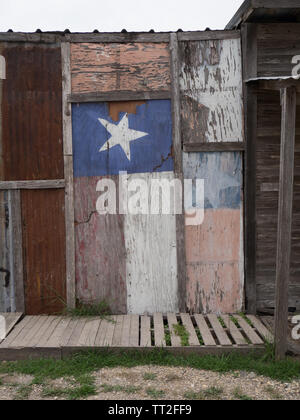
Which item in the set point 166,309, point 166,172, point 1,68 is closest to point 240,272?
point 166,309

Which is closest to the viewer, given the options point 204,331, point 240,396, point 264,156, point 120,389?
point 240,396

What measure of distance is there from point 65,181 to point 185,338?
2.59 m

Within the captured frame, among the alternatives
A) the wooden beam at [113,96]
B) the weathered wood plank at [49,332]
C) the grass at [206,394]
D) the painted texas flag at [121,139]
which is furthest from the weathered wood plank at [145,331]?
the wooden beam at [113,96]

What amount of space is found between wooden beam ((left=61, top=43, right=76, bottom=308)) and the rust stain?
1.86 ft

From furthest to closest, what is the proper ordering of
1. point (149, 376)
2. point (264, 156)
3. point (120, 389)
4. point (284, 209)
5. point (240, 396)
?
point (264, 156) < point (284, 209) < point (149, 376) < point (120, 389) < point (240, 396)

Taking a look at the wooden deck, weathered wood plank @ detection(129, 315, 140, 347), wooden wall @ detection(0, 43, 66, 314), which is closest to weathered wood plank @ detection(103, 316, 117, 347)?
the wooden deck

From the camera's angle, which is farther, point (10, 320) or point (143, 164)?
point (143, 164)

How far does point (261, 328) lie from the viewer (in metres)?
5.09

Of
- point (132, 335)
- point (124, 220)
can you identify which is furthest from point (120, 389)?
point (124, 220)

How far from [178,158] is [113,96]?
1216 mm

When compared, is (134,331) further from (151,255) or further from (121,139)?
(121,139)

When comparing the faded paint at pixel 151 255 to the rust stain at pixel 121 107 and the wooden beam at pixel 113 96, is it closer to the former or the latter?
the rust stain at pixel 121 107

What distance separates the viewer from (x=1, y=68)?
550cm
